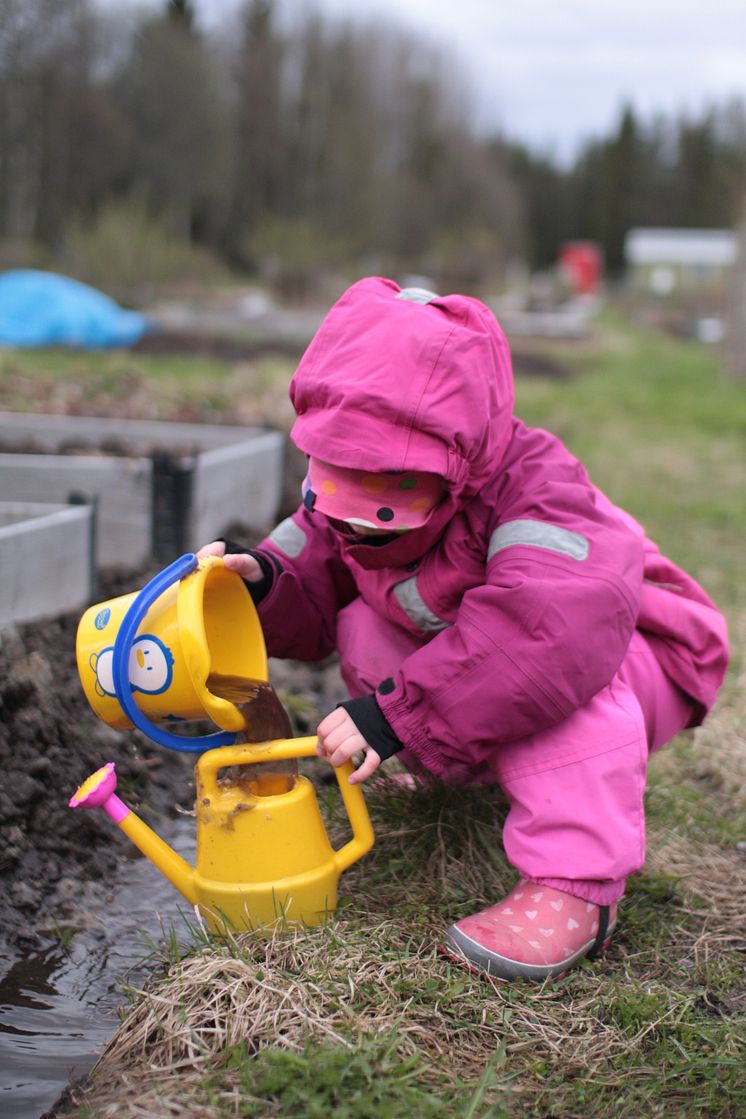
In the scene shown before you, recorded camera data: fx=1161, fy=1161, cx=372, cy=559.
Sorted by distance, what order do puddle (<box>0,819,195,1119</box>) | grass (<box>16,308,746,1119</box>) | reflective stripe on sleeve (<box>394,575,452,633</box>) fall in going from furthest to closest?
reflective stripe on sleeve (<box>394,575,452,633</box>) → puddle (<box>0,819,195,1119</box>) → grass (<box>16,308,746,1119</box>)

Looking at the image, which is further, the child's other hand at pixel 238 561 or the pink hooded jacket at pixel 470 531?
the child's other hand at pixel 238 561

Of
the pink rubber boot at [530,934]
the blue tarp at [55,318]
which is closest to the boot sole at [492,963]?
the pink rubber boot at [530,934]

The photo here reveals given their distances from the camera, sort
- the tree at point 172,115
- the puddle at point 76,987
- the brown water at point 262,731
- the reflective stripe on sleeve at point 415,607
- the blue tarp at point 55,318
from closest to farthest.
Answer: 1. the puddle at point 76,987
2. the brown water at point 262,731
3. the reflective stripe on sleeve at point 415,607
4. the blue tarp at point 55,318
5. the tree at point 172,115

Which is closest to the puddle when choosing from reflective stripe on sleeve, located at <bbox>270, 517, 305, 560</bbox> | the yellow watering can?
the yellow watering can

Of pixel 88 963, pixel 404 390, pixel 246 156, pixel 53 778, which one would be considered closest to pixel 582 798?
pixel 404 390

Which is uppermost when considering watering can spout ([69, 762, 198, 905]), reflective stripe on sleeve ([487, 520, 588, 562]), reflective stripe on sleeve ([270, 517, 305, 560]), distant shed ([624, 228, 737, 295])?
reflective stripe on sleeve ([487, 520, 588, 562])

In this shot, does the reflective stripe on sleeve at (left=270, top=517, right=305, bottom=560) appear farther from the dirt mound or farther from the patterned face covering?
the dirt mound

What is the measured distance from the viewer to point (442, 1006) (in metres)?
1.78

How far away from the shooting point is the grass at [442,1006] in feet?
5.11

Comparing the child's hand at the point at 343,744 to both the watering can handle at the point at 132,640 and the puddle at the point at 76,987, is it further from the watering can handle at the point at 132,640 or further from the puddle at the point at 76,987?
the puddle at the point at 76,987

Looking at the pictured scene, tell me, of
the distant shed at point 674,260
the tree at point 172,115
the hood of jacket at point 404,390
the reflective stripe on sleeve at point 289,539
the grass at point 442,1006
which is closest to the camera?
→ the grass at point 442,1006

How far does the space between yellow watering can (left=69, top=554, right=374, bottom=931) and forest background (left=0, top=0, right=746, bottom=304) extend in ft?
43.9

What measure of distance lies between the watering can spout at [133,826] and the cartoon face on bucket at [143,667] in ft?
0.45

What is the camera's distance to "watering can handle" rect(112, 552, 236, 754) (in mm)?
1896
